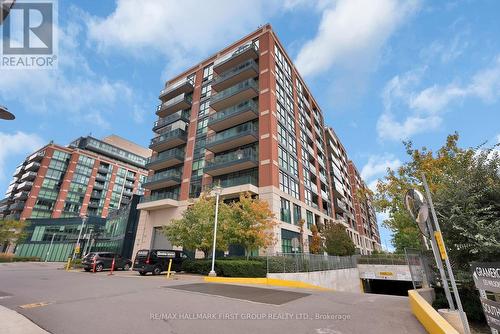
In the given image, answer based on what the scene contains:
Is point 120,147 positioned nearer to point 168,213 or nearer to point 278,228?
point 168,213

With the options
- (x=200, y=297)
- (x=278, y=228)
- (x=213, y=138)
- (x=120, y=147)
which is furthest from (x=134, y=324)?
(x=120, y=147)

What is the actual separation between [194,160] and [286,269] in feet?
64.2

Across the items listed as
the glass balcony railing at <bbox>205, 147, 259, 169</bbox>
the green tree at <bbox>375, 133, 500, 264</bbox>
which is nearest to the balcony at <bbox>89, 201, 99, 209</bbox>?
the glass balcony railing at <bbox>205, 147, 259, 169</bbox>

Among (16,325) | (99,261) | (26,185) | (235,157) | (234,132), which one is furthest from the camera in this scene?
(26,185)

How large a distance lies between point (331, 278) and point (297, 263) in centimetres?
709

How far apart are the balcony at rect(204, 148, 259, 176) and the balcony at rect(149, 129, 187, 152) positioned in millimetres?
8205

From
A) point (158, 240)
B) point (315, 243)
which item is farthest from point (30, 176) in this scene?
point (315, 243)

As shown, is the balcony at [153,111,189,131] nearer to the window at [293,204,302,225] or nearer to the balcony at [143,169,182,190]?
the balcony at [143,169,182,190]

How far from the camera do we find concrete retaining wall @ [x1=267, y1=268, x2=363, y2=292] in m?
19.3

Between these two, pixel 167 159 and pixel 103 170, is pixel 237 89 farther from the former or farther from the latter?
pixel 103 170

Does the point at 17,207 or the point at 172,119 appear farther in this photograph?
the point at 17,207

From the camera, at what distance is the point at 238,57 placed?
34.5 metres

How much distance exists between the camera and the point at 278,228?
81.7ft

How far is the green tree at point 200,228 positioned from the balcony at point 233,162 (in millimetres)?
5804
